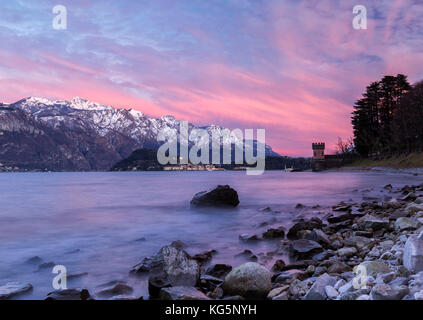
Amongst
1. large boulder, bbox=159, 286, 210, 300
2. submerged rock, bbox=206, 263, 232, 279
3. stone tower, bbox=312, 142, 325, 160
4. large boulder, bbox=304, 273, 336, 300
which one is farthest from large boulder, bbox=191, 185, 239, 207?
stone tower, bbox=312, 142, 325, 160

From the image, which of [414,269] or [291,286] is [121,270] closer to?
[291,286]

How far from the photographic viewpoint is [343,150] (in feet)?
477

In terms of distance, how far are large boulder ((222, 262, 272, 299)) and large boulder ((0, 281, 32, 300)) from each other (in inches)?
184

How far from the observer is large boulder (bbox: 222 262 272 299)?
6.10 meters

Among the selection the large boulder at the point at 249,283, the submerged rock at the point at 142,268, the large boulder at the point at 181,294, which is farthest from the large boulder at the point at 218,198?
the large boulder at the point at 181,294

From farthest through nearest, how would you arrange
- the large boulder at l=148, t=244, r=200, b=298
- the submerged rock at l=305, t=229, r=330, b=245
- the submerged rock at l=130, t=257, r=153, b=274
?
the submerged rock at l=305, t=229, r=330, b=245 → the submerged rock at l=130, t=257, r=153, b=274 → the large boulder at l=148, t=244, r=200, b=298

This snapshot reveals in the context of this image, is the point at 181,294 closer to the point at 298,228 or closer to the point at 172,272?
the point at 172,272

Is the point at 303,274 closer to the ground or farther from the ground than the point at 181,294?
closer to the ground

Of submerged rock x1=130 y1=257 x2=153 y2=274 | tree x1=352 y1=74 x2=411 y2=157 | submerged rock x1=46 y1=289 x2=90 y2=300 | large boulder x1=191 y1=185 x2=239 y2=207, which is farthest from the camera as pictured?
tree x1=352 y1=74 x2=411 y2=157

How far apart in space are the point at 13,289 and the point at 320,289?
260 inches

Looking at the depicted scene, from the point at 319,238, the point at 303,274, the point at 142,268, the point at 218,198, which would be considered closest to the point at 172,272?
the point at 142,268

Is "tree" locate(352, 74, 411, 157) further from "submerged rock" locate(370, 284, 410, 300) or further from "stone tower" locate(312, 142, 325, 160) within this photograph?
"submerged rock" locate(370, 284, 410, 300)

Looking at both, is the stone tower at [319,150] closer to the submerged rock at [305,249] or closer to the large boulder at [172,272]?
the submerged rock at [305,249]

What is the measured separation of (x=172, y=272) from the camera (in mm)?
6762
